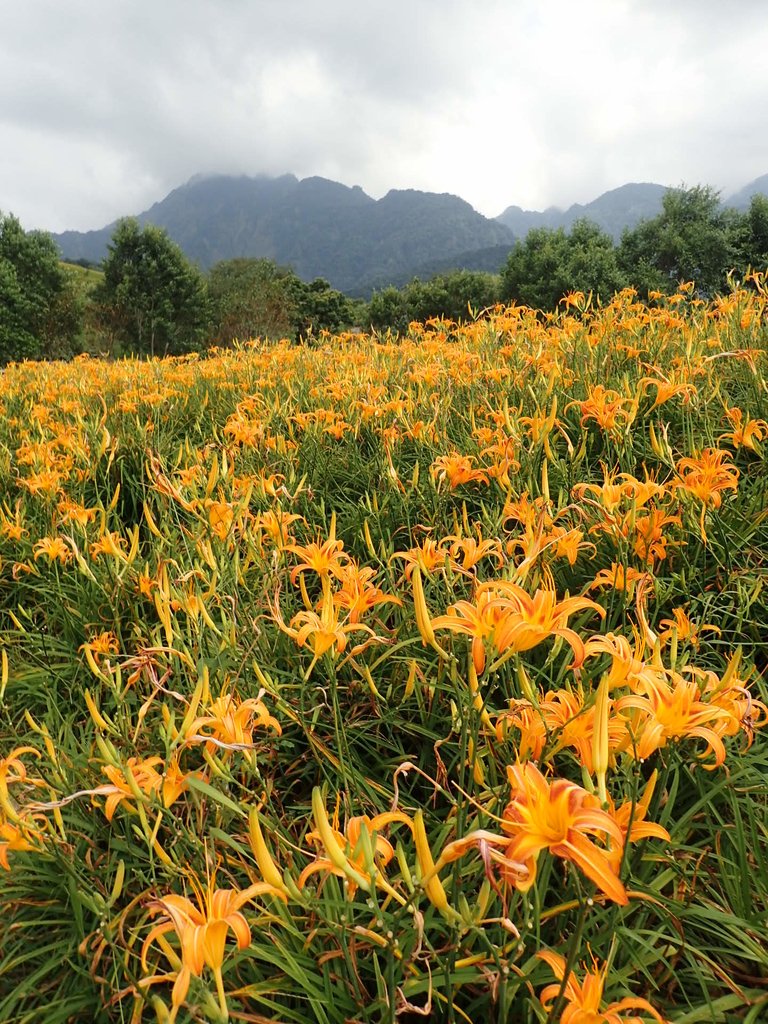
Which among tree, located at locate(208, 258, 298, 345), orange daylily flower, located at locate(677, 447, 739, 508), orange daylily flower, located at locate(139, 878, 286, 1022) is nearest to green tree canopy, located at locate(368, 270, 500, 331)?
tree, located at locate(208, 258, 298, 345)

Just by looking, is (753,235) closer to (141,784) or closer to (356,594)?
(356,594)

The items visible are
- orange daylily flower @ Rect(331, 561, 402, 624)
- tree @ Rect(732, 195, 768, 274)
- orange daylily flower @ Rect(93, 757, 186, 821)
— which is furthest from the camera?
tree @ Rect(732, 195, 768, 274)

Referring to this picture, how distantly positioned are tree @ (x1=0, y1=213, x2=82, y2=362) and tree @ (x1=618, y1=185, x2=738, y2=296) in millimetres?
25232

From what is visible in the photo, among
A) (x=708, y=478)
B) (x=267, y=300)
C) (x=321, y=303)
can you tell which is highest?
(x=321, y=303)

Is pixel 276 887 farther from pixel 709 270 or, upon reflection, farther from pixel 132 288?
pixel 132 288

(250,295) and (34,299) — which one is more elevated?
(250,295)

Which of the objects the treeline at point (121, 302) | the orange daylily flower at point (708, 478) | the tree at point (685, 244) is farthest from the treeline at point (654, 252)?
the orange daylily flower at point (708, 478)

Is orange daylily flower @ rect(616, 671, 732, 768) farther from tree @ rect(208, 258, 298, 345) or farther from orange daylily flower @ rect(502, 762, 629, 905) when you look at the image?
tree @ rect(208, 258, 298, 345)

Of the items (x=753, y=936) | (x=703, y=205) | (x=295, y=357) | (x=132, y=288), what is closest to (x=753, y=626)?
(x=753, y=936)

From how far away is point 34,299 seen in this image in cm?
2834

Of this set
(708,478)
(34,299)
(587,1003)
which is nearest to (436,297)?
(34,299)

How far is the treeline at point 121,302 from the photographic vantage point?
2667 cm

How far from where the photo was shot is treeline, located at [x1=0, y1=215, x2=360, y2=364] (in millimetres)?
26672

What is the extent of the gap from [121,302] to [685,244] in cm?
2686
